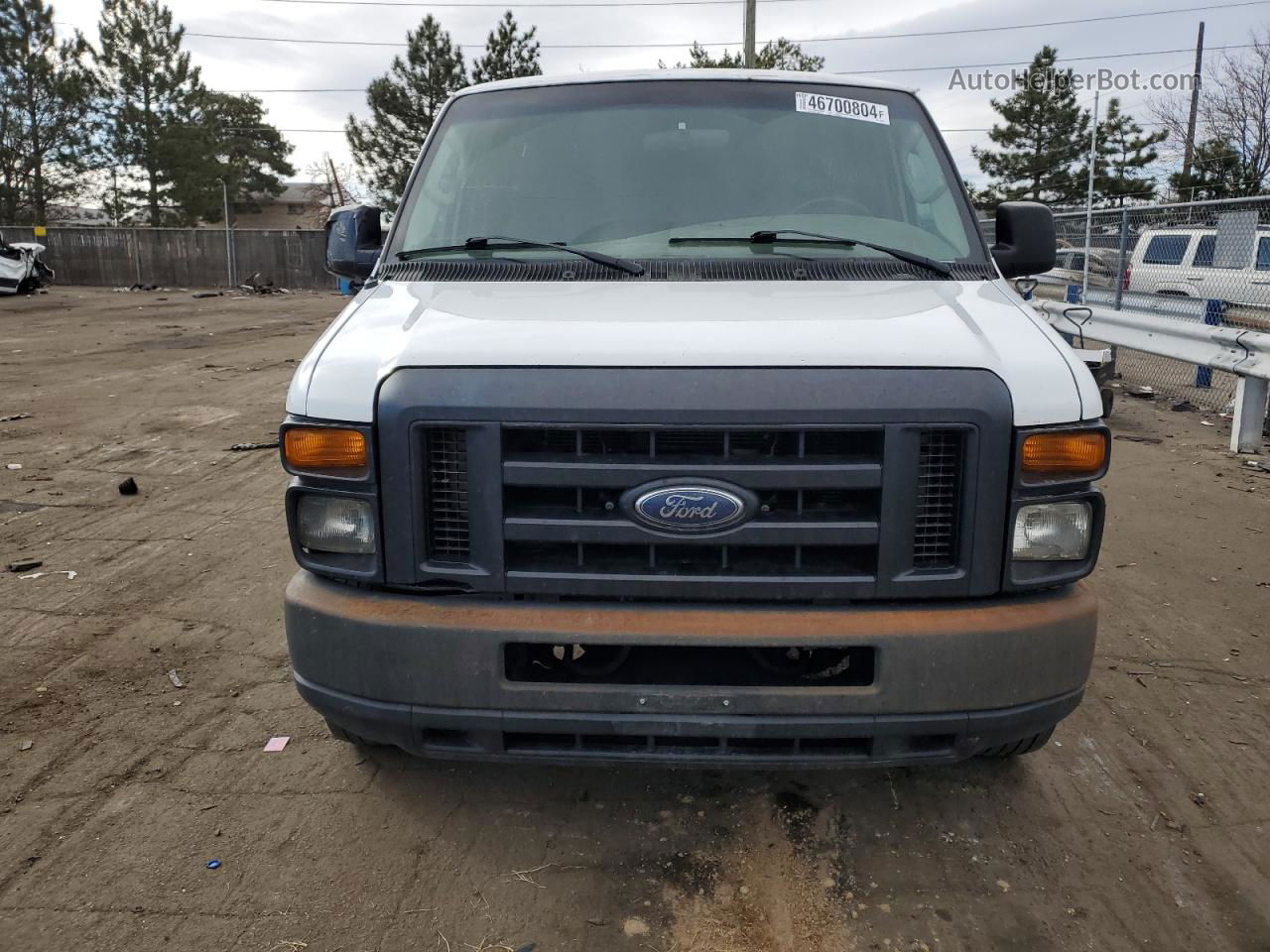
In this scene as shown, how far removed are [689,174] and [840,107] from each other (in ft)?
2.24

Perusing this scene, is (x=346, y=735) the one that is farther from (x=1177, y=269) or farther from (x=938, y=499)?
(x=1177, y=269)

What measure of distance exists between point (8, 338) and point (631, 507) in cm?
1796

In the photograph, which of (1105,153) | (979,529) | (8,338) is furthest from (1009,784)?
(1105,153)

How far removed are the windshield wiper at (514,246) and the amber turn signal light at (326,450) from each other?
1.05 meters

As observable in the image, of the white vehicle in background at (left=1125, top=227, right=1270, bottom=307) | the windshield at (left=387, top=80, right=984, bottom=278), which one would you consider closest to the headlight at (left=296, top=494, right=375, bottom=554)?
the windshield at (left=387, top=80, right=984, bottom=278)

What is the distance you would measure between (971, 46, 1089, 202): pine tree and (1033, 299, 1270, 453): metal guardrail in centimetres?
3841

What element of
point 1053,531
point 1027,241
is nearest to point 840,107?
point 1027,241

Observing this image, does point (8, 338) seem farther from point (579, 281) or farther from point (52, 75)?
point (52, 75)

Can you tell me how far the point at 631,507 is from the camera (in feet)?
7.72

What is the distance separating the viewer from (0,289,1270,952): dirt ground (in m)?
2.45

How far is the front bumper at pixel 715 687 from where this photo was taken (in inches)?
92.5

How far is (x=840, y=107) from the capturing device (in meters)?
3.61

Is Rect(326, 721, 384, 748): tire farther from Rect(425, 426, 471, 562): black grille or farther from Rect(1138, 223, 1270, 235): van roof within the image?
Rect(1138, 223, 1270, 235): van roof

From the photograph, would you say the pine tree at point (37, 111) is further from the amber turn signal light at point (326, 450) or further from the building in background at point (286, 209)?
the amber turn signal light at point (326, 450)
